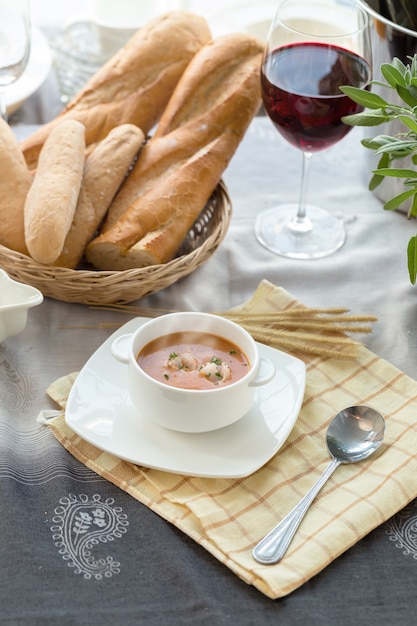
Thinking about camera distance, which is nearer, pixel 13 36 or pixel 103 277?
pixel 103 277

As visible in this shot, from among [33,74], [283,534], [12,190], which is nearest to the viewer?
[283,534]

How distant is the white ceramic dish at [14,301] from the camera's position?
1.15m

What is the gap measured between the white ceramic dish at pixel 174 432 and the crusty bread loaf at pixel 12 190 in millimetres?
266

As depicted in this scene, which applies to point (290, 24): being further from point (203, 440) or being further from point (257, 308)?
point (203, 440)

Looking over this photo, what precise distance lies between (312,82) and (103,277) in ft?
1.52

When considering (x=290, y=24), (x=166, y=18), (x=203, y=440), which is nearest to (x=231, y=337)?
(x=203, y=440)

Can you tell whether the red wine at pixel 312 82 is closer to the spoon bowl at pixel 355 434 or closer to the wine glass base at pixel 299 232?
the wine glass base at pixel 299 232

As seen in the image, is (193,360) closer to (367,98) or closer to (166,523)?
(166,523)

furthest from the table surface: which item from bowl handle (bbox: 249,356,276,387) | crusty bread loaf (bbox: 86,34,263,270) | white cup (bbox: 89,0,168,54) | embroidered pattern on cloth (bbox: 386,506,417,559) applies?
white cup (bbox: 89,0,168,54)

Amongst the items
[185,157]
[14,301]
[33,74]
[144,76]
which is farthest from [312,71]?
[33,74]

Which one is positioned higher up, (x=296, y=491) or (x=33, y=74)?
(x=33, y=74)

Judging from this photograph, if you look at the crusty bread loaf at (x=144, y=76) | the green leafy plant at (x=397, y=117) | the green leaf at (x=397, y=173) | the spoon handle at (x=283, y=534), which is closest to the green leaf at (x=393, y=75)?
the green leafy plant at (x=397, y=117)

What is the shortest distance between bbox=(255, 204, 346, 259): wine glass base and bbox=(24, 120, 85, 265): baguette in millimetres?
367

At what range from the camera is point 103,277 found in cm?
124
